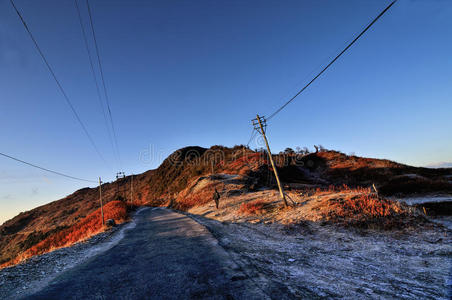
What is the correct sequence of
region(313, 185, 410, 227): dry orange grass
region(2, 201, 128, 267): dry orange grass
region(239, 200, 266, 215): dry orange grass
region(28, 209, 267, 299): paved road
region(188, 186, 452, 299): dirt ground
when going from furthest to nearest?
region(2, 201, 128, 267): dry orange grass, region(239, 200, 266, 215): dry orange grass, region(313, 185, 410, 227): dry orange grass, region(188, 186, 452, 299): dirt ground, region(28, 209, 267, 299): paved road

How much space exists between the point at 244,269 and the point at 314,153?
46429 mm

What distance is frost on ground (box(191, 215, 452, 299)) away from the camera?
11.1ft

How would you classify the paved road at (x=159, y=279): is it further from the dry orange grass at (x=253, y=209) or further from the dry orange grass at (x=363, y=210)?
the dry orange grass at (x=253, y=209)

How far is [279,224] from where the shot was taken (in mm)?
10562

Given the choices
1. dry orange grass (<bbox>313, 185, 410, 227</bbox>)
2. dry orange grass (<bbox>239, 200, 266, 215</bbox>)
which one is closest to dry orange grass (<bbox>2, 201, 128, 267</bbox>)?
dry orange grass (<bbox>239, 200, 266, 215</bbox>)

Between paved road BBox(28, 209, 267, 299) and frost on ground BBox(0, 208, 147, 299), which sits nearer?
paved road BBox(28, 209, 267, 299)

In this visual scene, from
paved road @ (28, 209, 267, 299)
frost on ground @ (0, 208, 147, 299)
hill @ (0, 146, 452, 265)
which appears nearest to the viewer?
paved road @ (28, 209, 267, 299)

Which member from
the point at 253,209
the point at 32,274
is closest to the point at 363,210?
the point at 253,209

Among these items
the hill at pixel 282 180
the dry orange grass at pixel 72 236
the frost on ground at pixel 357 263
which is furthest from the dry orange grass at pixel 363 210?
the dry orange grass at pixel 72 236

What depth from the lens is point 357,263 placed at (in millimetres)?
5023

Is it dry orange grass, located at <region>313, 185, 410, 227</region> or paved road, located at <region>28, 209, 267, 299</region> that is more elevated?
paved road, located at <region>28, 209, 267, 299</region>

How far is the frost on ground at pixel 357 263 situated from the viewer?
3389 mm

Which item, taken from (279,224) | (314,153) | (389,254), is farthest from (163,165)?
(389,254)

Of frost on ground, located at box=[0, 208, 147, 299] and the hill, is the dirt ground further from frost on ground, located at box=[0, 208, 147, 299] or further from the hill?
the hill
